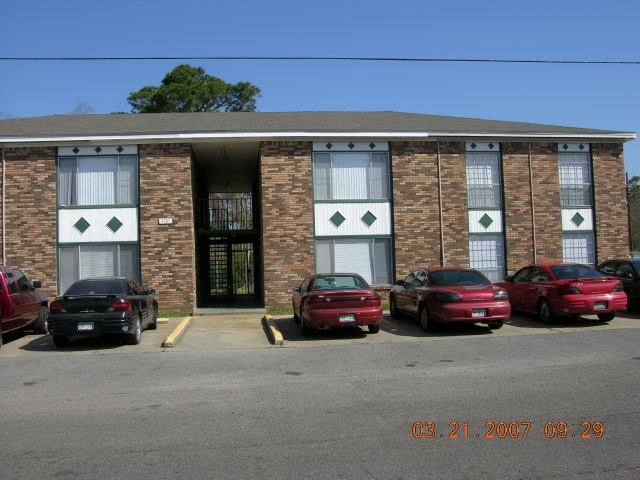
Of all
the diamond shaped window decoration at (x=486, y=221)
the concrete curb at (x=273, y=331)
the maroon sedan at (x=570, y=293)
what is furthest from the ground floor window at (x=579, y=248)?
the concrete curb at (x=273, y=331)

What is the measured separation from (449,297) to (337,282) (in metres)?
2.42

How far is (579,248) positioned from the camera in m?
18.6

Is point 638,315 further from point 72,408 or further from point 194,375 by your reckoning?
point 72,408

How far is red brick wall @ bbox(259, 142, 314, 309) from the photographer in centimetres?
1680

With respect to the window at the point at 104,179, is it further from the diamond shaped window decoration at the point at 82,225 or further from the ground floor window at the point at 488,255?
the ground floor window at the point at 488,255

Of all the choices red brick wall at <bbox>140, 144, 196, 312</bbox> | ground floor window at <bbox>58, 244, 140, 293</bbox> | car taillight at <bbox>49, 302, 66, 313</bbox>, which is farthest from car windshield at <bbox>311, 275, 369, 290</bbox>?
ground floor window at <bbox>58, 244, 140, 293</bbox>

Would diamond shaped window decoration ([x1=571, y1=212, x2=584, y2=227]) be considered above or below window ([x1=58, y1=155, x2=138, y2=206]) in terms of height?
below

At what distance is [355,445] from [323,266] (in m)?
12.4

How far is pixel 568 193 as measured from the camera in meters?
18.6

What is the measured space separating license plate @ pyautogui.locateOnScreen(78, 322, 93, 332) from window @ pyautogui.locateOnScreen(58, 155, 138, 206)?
705 cm

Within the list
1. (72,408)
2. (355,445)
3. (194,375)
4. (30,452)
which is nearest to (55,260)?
(194,375)

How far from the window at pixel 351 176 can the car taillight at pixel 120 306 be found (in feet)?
25.9
